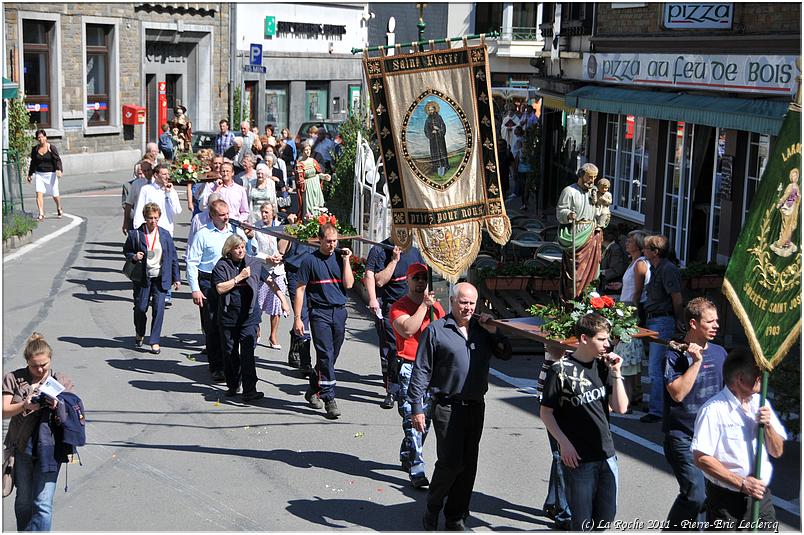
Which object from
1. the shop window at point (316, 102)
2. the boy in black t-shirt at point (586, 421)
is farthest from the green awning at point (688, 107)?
the shop window at point (316, 102)

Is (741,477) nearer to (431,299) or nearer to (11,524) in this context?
(431,299)

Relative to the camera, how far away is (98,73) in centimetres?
3428

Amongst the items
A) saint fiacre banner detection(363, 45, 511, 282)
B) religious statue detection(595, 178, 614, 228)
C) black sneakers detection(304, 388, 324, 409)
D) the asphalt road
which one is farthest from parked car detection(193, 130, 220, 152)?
saint fiacre banner detection(363, 45, 511, 282)

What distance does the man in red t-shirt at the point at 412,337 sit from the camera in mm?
8836

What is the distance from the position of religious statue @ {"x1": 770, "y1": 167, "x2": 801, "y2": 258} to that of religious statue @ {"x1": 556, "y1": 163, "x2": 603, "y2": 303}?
243 inches

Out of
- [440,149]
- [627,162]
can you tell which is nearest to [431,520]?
[440,149]

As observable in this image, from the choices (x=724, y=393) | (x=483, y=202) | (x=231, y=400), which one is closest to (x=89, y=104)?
(x=231, y=400)

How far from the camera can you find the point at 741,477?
6.32 m

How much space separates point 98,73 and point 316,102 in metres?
13.2

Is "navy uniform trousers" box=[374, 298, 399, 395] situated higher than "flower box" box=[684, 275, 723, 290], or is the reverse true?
"flower box" box=[684, 275, 723, 290]

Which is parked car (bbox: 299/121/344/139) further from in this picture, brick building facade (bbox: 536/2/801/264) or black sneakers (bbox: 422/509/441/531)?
black sneakers (bbox: 422/509/441/531)

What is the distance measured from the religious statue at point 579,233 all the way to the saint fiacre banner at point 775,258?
5936 millimetres

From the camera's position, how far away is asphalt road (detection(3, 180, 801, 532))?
8250 mm

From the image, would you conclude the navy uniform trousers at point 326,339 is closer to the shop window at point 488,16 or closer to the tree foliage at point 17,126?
the tree foliage at point 17,126
